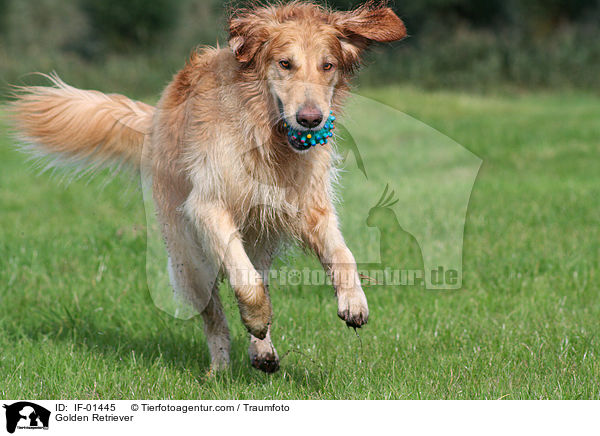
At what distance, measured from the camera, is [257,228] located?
4.11 m

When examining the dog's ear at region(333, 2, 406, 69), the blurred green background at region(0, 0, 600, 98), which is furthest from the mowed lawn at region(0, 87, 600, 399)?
the blurred green background at region(0, 0, 600, 98)

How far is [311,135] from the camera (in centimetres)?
361

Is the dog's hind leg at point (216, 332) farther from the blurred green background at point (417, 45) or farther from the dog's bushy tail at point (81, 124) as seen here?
the blurred green background at point (417, 45)

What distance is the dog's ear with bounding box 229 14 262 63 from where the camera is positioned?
372 centimetres

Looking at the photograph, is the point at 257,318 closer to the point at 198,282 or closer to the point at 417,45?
the point at 198,282

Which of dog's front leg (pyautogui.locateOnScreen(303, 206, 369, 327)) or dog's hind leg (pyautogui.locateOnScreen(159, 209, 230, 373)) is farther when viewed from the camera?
dog's hind leg (pyautogui.locateOnScreen(159, 209, 230, 373))

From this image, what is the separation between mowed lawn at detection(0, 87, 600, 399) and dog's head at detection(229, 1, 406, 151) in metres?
1.38

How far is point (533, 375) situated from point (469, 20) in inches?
1173

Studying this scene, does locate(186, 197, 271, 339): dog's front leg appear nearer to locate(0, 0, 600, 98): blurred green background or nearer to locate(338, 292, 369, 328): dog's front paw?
locate(338, 292, 369, 328): dog's front paw

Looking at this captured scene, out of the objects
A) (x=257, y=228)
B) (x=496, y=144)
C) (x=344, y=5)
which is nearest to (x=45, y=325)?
(x=257, y=228)
